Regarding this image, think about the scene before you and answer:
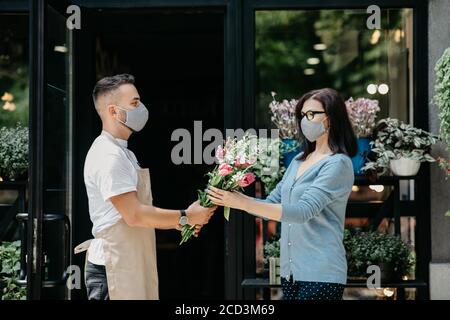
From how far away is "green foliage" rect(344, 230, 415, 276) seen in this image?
198 inches

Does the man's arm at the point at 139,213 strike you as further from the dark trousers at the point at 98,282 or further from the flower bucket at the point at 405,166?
the flower bucket at the point at 405,166

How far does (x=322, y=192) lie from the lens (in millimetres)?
3836

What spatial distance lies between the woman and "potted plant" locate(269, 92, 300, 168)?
1.00 metres

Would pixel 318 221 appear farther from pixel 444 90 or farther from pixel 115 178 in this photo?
pixel 444 90

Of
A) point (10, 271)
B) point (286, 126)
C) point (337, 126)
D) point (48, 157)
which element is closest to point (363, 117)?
point (286, 126)

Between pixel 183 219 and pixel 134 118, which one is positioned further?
pixel 134 118

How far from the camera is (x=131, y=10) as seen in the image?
5.32 metres

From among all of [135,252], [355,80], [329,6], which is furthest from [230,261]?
[355,80]

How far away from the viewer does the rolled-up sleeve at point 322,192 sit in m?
3.79

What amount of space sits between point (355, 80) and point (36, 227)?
157 inches

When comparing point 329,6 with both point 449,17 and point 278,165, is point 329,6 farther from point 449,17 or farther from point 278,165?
point 278,165

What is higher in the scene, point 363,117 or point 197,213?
point 363,117

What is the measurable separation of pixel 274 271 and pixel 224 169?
4.42 ft

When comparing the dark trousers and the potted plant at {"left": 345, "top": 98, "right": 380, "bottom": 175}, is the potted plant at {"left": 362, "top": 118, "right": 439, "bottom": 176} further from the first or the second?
the dark trousers
